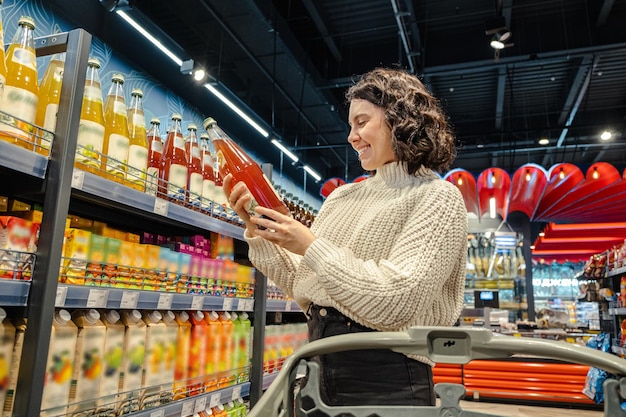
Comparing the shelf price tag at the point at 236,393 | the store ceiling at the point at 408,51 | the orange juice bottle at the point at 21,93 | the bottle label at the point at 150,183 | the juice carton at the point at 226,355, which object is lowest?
the shelf price tag at the point at 236,393

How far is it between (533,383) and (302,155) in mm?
6448

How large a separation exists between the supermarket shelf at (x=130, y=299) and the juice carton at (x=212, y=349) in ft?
0.30

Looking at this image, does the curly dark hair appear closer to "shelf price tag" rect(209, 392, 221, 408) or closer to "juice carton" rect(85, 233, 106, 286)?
"juice carton" rect(85, 233, 106, 286)

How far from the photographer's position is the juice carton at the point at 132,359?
68.9 inches

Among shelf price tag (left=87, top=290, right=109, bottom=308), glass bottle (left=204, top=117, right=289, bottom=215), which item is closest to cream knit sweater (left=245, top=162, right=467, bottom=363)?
glass bottle (left=204, top=117, right=289, bottom=215)

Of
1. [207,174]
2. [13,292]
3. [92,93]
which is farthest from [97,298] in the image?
[207,174]

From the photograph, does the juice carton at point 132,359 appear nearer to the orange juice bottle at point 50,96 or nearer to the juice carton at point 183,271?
the juice carton at point 183,271

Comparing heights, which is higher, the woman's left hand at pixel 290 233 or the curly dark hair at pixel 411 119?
the curly dark hair at pixel 411 119

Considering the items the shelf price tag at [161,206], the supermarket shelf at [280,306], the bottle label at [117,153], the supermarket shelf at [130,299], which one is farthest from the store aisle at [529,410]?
the bottle label at [117,153]

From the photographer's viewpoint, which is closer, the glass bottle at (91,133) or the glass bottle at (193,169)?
the glass bottle at (91,133)

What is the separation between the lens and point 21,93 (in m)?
1.43

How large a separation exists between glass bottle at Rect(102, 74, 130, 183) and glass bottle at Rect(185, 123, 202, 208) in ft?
1.20

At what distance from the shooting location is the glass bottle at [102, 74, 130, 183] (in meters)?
1.75

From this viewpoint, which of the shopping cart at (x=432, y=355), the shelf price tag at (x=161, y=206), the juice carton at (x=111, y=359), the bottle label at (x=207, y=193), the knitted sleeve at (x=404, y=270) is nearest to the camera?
the shopping cart at (x=432, y=355)
